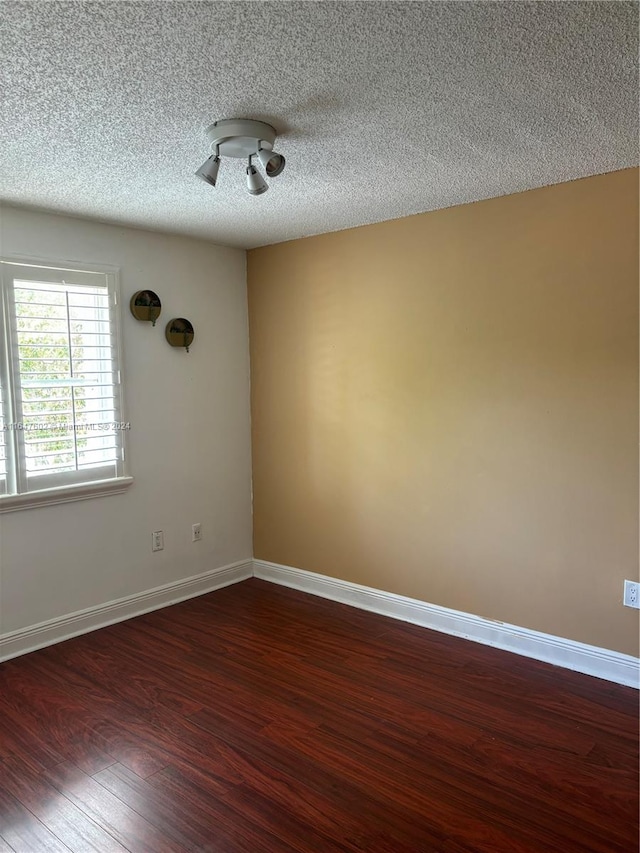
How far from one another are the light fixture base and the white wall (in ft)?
4.91

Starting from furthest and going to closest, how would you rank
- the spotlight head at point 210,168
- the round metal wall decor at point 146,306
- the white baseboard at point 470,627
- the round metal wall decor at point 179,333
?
1. the round metal wall decor at point 179,333
2. the round metal wall decor at point 146,306
3. the white baseboard at point 470,627
4. the spotlight head at point 210,168

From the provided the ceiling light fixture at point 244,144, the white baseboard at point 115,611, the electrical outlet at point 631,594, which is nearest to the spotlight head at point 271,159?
the ceiling light fixture at point 244,144

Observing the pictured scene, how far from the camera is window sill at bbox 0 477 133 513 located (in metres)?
3.08

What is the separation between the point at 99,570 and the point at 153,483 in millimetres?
589

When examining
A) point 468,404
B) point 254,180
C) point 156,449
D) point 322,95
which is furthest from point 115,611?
point 322,95

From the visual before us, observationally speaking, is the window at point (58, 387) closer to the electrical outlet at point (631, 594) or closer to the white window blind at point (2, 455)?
the white window blind at point (2, 455)

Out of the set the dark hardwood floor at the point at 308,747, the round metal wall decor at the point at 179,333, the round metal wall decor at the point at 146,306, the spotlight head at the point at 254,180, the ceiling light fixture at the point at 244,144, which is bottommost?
the dark hardwood floor at the point at 308,747

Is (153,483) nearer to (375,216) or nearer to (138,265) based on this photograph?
(138,265)

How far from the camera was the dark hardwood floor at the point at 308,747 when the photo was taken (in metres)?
1.92

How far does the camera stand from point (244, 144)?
7.00 feet

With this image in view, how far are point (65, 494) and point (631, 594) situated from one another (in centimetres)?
284

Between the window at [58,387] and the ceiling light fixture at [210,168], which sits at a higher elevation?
the ceiling light fixture at [210,168]

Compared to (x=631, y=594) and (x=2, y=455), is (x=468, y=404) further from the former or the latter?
(x=2, y=455)

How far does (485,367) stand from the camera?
10.2 ft
